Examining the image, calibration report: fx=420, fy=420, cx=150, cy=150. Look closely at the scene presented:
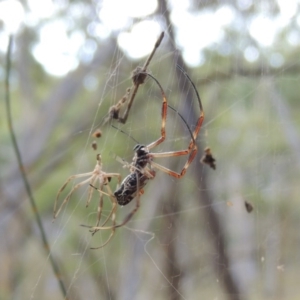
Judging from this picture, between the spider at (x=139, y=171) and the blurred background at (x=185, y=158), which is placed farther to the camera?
the blurred background at (x=185, y=158)

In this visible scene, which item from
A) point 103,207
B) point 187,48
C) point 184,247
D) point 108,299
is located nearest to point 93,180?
point 103,207

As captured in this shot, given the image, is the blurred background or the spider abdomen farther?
the blurred background

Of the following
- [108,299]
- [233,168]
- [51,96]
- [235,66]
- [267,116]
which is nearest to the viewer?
[108,299]

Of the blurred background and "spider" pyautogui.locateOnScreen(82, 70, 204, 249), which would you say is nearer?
"spider" pyautogui.locateOnScreen(82, 70, 204, 249)

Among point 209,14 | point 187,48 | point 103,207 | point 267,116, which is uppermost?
point 209,14

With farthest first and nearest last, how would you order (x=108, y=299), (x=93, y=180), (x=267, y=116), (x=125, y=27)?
(x=267, y=116)
(x=125, y=27)
(x=108, y=299)
(x=93, y=180)

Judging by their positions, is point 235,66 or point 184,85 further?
point 235,66

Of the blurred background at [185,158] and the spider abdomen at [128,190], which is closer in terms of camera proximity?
the spider abdomen at [128,190]

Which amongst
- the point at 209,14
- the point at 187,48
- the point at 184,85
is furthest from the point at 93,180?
the point at 209,14

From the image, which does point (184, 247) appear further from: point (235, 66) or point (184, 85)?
point (184, 85)

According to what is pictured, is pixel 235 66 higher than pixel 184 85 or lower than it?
higher
